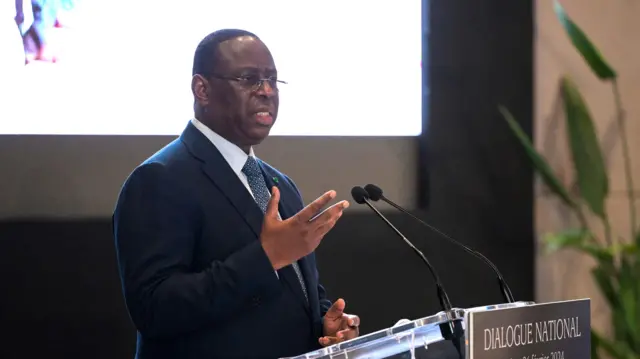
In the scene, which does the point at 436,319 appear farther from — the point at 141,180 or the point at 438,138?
the point at 438,138

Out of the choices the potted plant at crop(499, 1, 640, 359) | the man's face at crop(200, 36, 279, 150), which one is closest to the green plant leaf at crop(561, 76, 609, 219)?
the potted plant at crop(499, 1, 640, 359)

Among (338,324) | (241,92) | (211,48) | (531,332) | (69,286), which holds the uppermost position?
(211,48)

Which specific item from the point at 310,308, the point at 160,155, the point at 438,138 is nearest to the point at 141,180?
the point at 160,155

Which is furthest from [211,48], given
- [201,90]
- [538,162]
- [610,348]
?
[610,348]

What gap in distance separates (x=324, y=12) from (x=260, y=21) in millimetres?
257

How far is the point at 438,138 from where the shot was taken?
325 cm

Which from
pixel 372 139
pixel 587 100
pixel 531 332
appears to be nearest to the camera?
pixel 531 332

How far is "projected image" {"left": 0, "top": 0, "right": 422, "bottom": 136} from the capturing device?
8.84 feet

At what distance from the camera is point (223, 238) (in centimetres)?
168

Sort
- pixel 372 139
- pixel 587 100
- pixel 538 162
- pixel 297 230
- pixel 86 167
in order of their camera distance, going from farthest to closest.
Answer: pixel 587 100 → pixel 538 162 → pixel 372 139 → pixel 86 167 → pixel 297 230

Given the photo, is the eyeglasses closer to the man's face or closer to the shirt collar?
the man's face

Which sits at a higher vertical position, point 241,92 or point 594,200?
point 241,92

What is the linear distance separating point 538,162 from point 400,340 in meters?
2.08

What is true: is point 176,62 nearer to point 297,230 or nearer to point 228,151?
point 228,151
